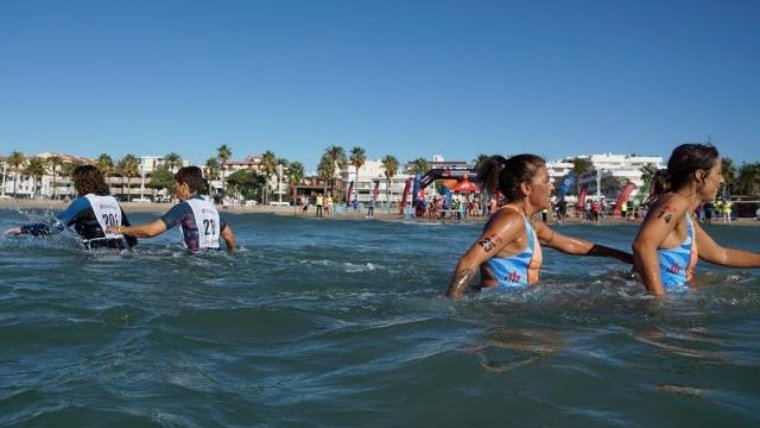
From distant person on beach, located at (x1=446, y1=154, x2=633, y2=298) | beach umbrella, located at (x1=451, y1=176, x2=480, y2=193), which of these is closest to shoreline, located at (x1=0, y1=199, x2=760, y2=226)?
beach umbrella, located at (x1=451, y1=176, x2=480, y2=193)

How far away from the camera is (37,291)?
538 centimetres

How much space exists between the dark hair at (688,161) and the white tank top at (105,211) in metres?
6.71

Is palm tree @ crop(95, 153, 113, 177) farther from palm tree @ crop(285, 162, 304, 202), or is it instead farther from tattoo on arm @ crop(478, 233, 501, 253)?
tattoo on arm @ crop(478, 233, 501, 253)

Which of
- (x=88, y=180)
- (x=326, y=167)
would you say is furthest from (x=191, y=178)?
(x=326, y=167)

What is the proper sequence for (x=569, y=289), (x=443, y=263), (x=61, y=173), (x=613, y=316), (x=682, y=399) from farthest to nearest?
(x=61, y=173)
(x=443, y=263)
(x=569, y=289)
(x=613, y=316)
(x=682, y=399)

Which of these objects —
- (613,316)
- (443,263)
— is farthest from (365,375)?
(443,263)

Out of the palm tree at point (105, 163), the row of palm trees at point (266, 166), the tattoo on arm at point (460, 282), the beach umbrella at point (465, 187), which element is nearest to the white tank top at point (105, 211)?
the tattoo on arm at point (460, 282)

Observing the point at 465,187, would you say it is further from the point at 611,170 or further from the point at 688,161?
the point at 611,170

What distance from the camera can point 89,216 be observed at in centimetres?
838

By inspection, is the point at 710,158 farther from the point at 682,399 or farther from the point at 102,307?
the point at 102,307

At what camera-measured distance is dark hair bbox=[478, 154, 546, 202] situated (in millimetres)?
4629

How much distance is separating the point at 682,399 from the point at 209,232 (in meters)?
6.78

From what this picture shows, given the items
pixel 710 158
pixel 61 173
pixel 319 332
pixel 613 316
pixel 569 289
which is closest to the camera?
pixel 319 332

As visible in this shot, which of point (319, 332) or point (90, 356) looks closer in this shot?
point (90, 356)
